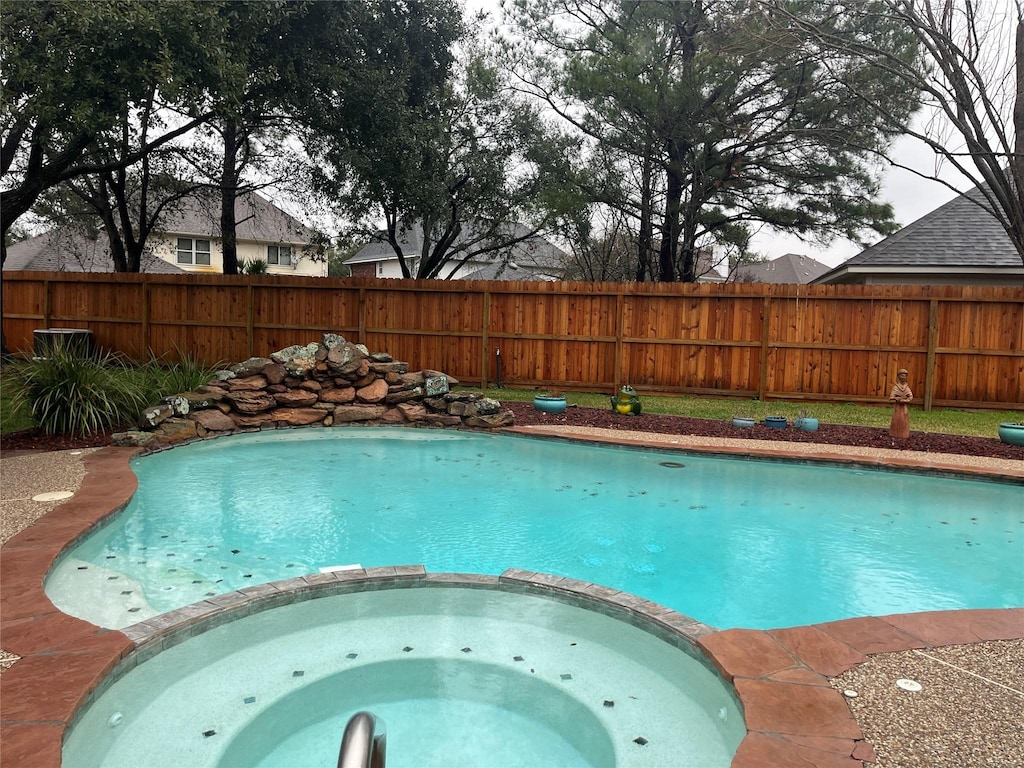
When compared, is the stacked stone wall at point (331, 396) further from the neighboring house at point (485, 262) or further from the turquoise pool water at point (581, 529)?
the neighboring house at point (485, 262)

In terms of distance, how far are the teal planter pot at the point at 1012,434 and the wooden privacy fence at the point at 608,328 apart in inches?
86.8

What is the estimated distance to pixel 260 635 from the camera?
346cm

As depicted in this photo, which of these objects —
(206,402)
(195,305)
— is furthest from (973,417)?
(195,305)

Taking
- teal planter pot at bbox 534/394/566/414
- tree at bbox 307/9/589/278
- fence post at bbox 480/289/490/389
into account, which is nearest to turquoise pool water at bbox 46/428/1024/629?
teal planter pot at bbox 534/394/566/414

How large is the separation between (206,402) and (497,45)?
9.85 metres

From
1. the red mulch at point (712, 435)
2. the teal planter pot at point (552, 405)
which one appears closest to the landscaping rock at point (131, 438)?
the red mulch at point (712, 435)

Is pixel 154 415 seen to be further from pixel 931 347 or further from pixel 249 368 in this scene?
pixel 931 347

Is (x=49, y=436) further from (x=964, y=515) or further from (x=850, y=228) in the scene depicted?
(x=850, y=228)

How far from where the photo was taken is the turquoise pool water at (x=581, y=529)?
166 inches

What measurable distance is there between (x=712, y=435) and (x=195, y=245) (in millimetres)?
27931

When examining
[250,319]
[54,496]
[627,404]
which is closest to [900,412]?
[627,404]

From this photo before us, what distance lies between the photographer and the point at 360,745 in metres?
1.12

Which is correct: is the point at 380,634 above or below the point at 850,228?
below

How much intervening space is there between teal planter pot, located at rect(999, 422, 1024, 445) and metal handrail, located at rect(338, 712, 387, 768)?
9213mm
